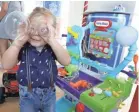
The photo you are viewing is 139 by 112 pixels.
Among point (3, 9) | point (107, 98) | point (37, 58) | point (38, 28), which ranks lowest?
point (107, 98)

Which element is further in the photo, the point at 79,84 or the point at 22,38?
the point at 79,84

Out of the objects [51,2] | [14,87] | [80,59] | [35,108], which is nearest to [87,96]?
[35,108]

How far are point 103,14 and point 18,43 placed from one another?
52 centimetres

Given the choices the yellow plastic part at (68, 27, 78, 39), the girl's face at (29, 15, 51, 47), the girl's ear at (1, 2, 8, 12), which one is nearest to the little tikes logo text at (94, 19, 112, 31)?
the yellow plastic part at (68, 27, 78, 39)

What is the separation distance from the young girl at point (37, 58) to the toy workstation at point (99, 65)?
19 cm

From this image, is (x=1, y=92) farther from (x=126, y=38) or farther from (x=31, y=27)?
(x=126, y=38)

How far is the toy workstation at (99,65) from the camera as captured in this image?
78cm

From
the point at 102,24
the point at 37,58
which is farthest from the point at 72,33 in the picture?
the point at 37,58

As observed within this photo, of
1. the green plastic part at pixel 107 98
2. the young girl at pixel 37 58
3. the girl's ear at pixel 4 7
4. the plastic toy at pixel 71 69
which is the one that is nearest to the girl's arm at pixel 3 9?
the girl's ear at pixel 4 7

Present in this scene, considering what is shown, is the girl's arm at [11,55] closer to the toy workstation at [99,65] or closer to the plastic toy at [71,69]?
the toy workstation at [99,65]

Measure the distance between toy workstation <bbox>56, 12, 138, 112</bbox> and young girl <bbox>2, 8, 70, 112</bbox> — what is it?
0.62 feet

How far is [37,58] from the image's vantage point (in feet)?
2.27

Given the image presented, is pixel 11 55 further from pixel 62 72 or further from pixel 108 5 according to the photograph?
pixel 108 5

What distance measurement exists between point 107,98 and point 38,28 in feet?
1.29
